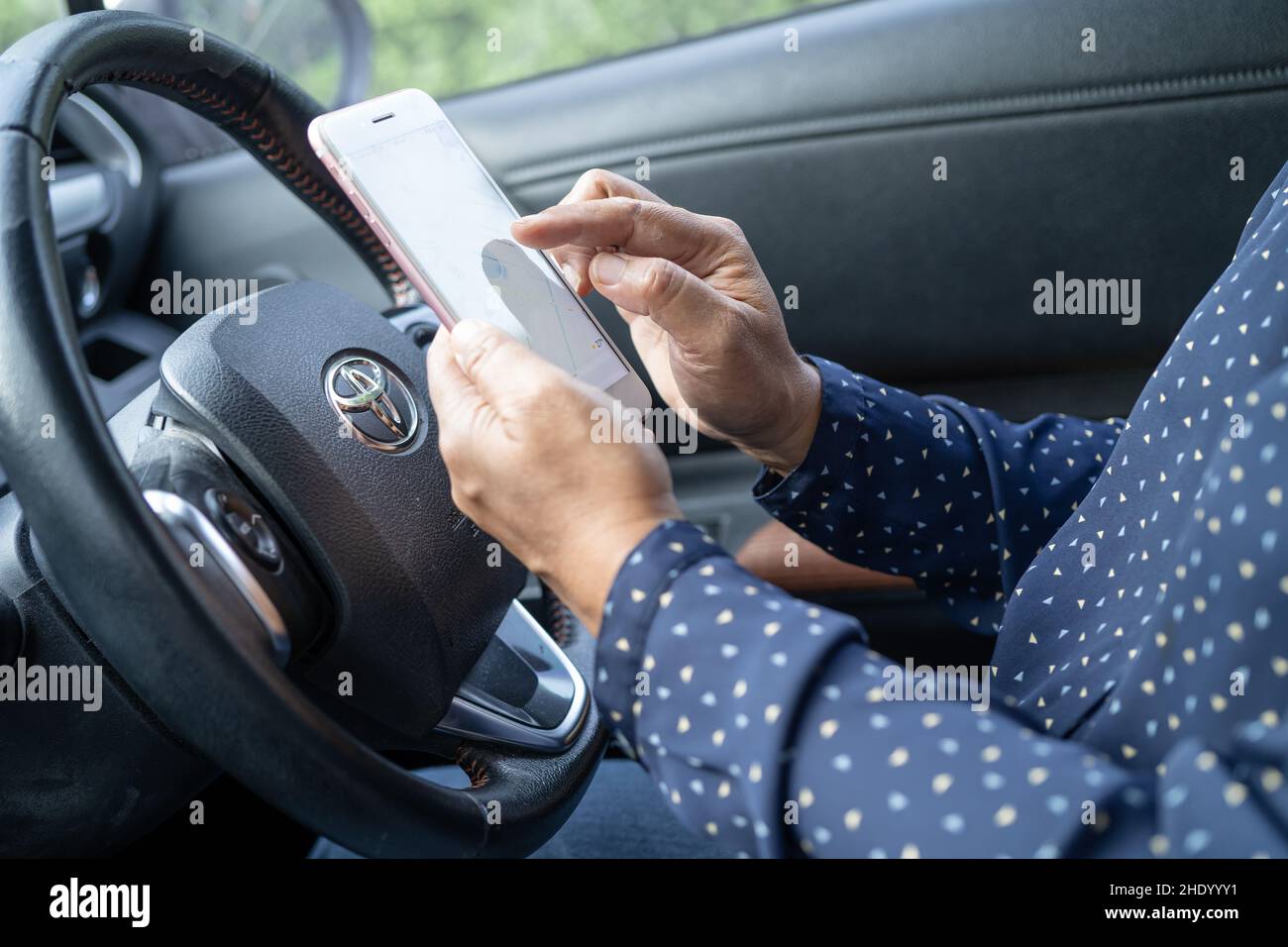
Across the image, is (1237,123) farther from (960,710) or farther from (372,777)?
(372,777)

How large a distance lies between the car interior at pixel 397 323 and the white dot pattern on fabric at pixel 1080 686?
121 mm

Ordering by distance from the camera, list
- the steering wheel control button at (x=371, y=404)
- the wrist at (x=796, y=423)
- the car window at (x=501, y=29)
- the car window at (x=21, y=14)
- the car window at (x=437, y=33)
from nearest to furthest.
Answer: the steering wheel control button at (x=371, y=404)
the wrist at (x=796, y=423)
the car window at (x=21, y=14)
the car window at (x=437, y=33)
the car window at (x=501, y=29)

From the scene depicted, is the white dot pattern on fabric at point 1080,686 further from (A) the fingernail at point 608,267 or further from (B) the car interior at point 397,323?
(A) the fingernail at point 608,267

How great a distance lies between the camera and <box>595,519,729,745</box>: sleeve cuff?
562mm

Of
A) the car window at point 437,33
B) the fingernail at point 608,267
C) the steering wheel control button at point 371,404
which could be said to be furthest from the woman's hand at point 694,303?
the car window at point 437,33

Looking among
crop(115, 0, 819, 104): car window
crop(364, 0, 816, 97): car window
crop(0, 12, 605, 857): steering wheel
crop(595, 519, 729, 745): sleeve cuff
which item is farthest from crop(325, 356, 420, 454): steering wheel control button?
crop(364, 0, 816, 97): car window

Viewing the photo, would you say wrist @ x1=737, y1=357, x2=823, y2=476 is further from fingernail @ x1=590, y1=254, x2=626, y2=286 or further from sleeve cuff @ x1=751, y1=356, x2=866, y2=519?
fingernail @ x1=590, y1=254, x2=626, y2=286

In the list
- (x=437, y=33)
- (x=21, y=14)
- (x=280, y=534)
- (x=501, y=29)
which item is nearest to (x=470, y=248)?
(x=280, y=534)

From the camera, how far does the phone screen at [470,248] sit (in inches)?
29.1

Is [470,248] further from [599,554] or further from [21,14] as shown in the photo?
[21,14]

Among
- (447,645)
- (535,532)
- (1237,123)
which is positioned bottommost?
(447,645)

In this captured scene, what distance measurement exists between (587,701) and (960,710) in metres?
0.36
